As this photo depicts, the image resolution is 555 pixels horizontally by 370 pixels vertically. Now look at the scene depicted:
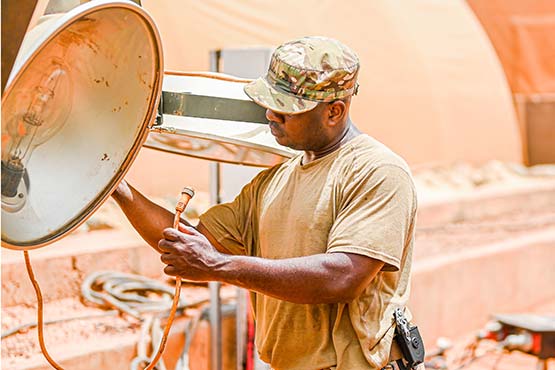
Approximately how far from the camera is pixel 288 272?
2.51 meters

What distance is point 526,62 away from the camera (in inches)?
567

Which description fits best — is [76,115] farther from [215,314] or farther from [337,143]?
[215,314]

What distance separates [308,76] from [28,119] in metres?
0.73

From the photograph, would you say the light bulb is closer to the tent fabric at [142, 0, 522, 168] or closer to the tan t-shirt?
the tan t-shirt

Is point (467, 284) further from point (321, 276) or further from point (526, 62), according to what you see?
point (526, 62)

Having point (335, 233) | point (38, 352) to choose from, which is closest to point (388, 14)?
point (38, 352)

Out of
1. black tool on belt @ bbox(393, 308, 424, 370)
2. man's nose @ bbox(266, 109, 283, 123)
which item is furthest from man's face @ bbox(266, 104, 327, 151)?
black tool on belt @ bbox(393, 308, 424, 370)

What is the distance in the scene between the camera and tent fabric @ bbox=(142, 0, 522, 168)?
7.43 m

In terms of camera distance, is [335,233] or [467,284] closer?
[335,233]

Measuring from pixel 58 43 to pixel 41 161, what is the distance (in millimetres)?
325

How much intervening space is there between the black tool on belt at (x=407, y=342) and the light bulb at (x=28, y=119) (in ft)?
3.39

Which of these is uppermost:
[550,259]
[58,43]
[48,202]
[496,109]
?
[58,43]

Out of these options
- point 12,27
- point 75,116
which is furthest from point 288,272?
point 12,27

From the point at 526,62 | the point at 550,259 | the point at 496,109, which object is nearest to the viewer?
the point at 550,259
